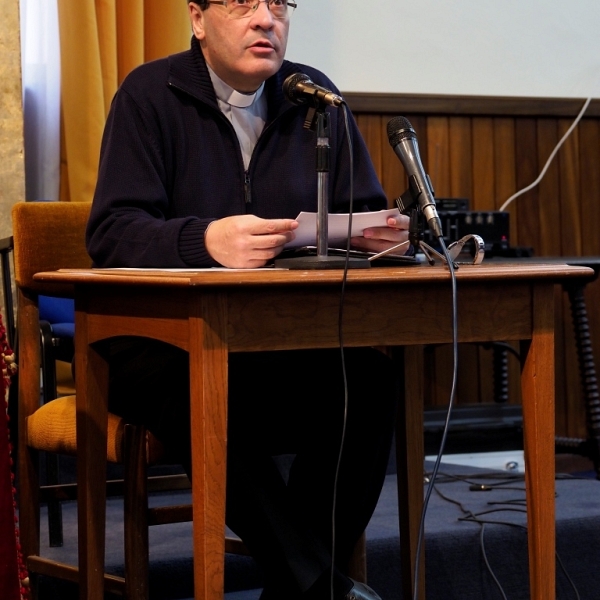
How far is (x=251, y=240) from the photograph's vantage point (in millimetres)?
1350

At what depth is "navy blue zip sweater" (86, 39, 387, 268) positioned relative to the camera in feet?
5.57

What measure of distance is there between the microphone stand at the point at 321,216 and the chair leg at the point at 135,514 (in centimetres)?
46

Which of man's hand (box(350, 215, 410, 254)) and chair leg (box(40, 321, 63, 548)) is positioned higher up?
man's hand (box(350, 215, 410, 254))

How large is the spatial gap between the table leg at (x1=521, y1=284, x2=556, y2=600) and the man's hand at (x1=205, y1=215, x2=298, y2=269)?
1.18 ft

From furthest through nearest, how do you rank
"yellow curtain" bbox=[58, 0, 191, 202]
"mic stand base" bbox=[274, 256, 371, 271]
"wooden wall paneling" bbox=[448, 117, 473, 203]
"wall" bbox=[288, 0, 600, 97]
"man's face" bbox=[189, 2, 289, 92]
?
"wooden wall paneling" bbox=[448, 117, 473, 203] < "wall" bbox=[288, 0, 600, 97] < "yellow curtain" bbox=[58, 0, 191, 202] < "man's face" bbox=[189, 2, 289, 92] < "mic stand base" bbox=[274, 256, 371, 271]

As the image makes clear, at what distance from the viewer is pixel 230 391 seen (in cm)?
150

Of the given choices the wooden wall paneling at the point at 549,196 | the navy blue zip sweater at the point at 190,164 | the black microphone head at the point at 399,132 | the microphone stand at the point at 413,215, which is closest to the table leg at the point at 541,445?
the microphone stand at the point at 413,215

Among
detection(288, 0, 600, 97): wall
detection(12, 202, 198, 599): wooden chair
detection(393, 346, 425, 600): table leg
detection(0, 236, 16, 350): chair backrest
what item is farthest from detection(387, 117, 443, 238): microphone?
detection(288, 0, 600, 97): wall

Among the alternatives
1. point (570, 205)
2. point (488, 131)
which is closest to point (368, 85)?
point (488, 131)

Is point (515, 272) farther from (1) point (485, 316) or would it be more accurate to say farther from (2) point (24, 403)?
(2) point (24, 403)

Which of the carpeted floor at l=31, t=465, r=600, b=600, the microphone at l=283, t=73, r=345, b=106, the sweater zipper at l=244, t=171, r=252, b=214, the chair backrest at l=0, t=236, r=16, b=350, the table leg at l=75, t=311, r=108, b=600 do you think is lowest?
the carpeted floor at l=31, t=465, r=600, b=600

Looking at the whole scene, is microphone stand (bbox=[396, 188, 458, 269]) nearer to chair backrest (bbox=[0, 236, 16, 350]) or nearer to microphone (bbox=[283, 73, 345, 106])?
microphone (bbox=[283, 73, 345, 106])

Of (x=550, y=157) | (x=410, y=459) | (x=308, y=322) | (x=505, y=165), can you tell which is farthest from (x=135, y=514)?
(x=550, y=157)

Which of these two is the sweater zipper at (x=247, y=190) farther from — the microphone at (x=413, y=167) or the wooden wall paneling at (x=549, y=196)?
the wooden wall paneling at (x=549, y=196)
